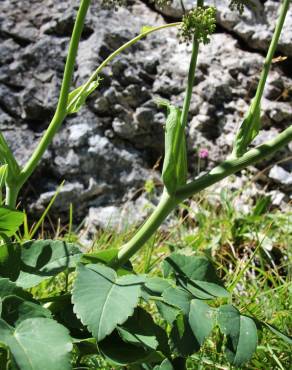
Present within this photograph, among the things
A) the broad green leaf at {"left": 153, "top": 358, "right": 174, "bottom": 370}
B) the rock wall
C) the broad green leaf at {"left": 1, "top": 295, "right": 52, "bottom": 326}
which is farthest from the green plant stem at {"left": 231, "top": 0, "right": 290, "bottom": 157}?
the rock wall

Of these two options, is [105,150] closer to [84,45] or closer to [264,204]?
[84,45]

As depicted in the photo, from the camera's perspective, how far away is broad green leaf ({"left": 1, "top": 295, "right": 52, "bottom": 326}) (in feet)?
3.32

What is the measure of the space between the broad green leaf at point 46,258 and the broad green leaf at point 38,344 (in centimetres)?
24

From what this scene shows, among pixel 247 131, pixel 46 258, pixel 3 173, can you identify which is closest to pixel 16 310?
pixel 46 258

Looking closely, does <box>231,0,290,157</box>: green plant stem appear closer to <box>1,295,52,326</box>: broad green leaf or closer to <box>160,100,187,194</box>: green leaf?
<box>160,100,187,194</box>: green leaf

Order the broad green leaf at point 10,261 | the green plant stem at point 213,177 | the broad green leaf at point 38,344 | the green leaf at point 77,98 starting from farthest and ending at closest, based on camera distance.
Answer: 1. the green leaf at point 77,98
2. the green plant stem at point 213,177
3. the broad green leaf at point 10,261
4. the broad green leaf at point 38,344

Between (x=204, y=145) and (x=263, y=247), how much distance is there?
0.94 metres

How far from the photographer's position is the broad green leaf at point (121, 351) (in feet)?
3.68

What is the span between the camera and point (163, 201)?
4.59 ft

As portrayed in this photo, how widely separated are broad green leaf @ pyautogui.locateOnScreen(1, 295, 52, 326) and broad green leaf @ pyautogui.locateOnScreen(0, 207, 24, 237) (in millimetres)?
255

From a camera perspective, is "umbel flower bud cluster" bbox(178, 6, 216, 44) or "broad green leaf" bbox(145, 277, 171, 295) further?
"umbel flower bud cluster" bbox(178, 6, 216, 44)

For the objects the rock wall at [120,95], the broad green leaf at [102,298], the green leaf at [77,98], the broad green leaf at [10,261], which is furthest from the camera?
the rock wall at [120,95]

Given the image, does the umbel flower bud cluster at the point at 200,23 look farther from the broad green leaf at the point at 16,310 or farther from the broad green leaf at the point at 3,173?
the broad green leaf at the point at 16,310

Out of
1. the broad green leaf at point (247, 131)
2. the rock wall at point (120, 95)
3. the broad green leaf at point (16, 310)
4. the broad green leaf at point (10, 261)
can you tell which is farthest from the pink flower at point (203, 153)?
the broad green leaf at point (16, 310)
